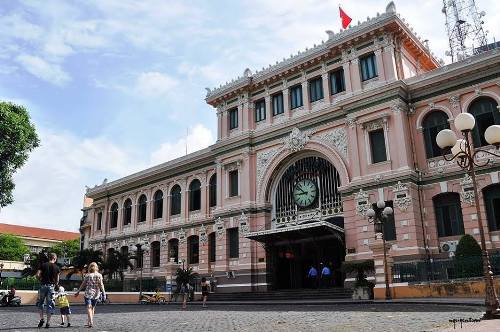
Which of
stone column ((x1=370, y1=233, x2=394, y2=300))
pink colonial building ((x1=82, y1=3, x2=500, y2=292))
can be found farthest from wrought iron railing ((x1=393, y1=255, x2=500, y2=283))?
pink colonial building ((x1=82, y1=3, x2=500, y2=292))

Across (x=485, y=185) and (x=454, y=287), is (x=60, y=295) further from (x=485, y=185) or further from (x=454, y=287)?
(x=485, y=185)

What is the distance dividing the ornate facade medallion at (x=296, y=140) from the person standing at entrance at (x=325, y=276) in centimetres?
730

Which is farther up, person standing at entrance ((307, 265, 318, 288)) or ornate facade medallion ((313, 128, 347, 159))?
ornate facade medallion ((313, 128, 347, 159))

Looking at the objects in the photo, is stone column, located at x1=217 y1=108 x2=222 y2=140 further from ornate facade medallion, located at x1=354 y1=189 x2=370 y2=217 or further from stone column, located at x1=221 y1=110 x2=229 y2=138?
ornate facade medallion, located at x1=354 y1=189 x2=370 y2=217

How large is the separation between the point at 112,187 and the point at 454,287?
33805 millimetres

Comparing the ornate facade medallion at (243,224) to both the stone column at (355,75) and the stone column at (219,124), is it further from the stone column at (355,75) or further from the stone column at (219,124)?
the stone column at (355,75)

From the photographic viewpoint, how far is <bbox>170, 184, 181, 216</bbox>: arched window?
37.1 metres

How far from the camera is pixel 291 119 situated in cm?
2827

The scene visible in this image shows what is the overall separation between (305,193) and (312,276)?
195 inches

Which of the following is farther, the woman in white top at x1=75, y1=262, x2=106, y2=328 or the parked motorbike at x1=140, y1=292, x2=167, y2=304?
the parked motorbike at x1=140, y1=292, x2=167, y2=304

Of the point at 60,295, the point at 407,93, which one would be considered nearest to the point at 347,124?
the point at 407,93

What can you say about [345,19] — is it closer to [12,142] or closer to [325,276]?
[325,276]

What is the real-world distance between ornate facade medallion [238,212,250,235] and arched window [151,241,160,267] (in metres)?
11.4

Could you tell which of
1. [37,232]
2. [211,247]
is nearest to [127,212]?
[211,247]
